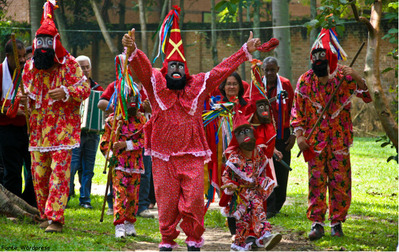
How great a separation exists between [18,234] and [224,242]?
2426 millimetres

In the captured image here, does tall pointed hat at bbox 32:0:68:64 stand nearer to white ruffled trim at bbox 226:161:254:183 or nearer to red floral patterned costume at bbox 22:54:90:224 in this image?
red floral patterned costume at bbox 22:54:90:224

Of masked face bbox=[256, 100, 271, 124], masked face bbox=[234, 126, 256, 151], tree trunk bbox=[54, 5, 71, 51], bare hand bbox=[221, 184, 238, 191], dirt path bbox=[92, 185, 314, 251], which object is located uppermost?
tree trunk bbox=[54, 5, 71, 51]

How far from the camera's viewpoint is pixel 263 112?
26.4ft

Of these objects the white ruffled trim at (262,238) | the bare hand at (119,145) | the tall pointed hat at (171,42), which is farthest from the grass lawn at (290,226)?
the tall pointed hat at (171,42)

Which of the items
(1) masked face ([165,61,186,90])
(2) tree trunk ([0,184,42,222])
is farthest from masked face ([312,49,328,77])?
(2) tree trunk ([0,184,42,222])

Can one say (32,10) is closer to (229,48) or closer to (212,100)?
(212,100)

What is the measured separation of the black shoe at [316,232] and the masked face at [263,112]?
1432 millimetres

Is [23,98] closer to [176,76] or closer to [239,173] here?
[176,76]

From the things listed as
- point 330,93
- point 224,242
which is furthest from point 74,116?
point 330,93

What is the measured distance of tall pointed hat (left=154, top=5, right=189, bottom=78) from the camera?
6.72 m

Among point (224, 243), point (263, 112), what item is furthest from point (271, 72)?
point (224, 243)

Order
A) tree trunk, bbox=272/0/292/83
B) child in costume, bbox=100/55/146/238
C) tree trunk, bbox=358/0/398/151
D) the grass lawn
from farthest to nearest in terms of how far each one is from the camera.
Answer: tree trunk, bbox=272/0/292/83
child in costume, bbox=100/55/146/238
the grass lawn
tree trunk, bbox=358/0/398/151

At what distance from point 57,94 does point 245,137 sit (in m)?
2.23

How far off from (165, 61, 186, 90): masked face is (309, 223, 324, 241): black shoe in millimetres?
2564
